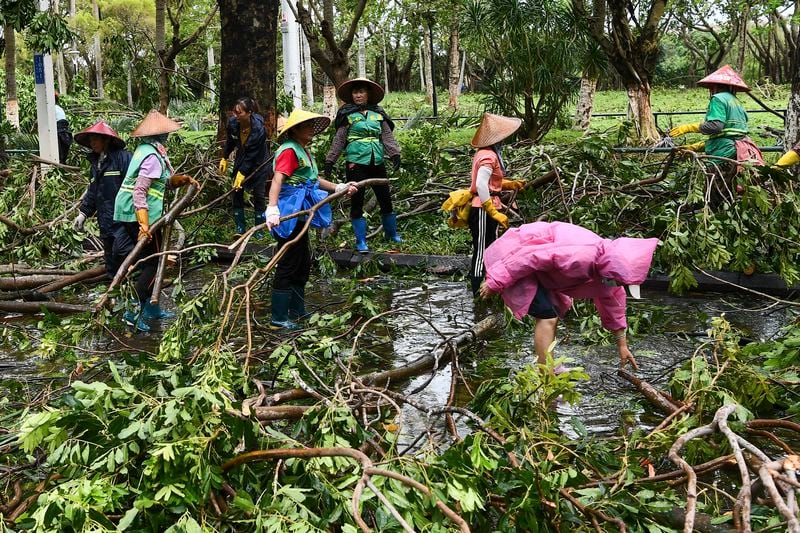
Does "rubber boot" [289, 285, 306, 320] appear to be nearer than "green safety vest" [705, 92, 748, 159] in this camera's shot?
Yes

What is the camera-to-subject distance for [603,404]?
5473 mm

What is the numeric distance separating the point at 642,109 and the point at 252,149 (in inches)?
358

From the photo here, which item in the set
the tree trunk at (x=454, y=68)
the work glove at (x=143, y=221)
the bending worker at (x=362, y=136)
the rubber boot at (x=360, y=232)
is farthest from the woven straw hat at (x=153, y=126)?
the tree trunk at (x=454, y=68)

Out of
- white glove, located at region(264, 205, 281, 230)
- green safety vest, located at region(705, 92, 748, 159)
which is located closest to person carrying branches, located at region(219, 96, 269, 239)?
white glove, located at region(264, 205, 281, 230)

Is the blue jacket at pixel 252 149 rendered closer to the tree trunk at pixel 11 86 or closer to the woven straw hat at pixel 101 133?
the woven straw hat at pixel 101 133

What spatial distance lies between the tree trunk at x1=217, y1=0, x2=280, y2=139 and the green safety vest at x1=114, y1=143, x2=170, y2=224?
4183 millimetres

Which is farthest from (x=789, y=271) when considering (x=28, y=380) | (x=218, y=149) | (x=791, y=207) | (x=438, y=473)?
(x=218, y=149)

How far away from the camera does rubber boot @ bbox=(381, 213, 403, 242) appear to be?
982cm

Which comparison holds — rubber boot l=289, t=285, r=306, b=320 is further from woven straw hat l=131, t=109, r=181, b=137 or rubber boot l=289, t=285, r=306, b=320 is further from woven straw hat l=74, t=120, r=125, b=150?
woven straw hat l=74, t=120, r=125, b=150

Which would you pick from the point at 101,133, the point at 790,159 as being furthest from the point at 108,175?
the point at 790,159

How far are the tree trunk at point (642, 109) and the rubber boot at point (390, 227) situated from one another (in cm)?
791

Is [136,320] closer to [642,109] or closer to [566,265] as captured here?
[566,265]

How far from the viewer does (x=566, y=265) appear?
510 cm

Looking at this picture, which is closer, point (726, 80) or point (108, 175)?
point (108, 175)
